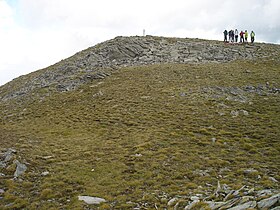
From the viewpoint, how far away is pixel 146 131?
26109 millimetres

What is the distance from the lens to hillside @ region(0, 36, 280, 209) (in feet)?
51.6

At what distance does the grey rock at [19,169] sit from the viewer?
18300 mm

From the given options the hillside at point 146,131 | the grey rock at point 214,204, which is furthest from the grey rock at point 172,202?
the grey rock at point 214,204

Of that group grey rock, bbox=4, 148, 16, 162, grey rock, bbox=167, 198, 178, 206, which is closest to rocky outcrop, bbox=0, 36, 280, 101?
grey rock, bbox=4, 148, 16, 162

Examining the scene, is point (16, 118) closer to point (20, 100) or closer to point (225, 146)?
point (20, 100)

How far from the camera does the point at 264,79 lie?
126 feet

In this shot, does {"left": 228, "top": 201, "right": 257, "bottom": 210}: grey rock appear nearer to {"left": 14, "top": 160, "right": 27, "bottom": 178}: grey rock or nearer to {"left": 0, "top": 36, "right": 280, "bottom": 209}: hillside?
{"left": 0, "top": 36, "right": 280, "bottom": 209}: hillside

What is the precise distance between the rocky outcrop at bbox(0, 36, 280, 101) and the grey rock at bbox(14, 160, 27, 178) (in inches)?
972

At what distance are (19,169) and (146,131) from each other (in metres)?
11.4

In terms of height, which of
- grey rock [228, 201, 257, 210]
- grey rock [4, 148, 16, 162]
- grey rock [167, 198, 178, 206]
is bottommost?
grey rock [167, 198, 178, 206]

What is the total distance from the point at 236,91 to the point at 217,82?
153 inches

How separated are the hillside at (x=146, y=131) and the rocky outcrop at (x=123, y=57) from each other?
29cm

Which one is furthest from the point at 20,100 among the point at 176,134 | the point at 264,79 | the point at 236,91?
the point at 264,79

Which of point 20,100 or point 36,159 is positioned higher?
point 20,100
